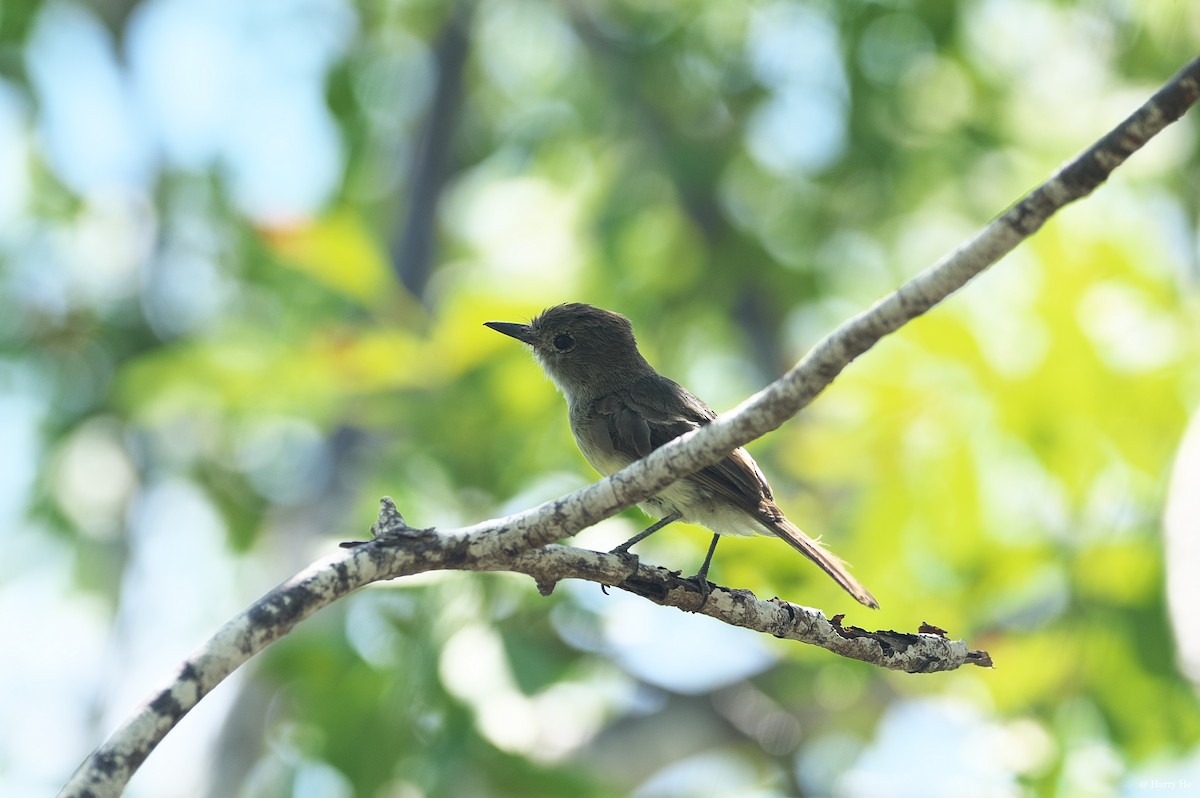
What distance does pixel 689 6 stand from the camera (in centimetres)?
1062

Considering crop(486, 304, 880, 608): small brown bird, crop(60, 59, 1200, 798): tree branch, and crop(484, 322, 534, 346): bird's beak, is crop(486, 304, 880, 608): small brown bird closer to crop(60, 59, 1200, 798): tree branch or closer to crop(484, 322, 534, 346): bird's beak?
crop(484, 322, 534, 346): bird's beak

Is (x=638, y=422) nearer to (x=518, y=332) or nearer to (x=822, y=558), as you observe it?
(x=822, y=558)

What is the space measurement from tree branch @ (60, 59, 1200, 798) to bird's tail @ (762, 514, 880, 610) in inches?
37.2

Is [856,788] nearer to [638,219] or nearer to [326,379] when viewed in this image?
[326,379]

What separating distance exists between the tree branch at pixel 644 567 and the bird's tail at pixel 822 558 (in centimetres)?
95

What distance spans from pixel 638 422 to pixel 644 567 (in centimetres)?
142

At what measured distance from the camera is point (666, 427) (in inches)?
175

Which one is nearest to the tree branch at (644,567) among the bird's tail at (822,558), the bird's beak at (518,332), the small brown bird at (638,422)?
the small brown bird at (638,422)

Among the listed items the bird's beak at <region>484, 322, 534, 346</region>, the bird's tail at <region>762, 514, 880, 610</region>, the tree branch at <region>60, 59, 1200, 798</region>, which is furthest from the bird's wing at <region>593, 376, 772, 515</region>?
the tree branch at <region>60, 59, 1200, 798</region>

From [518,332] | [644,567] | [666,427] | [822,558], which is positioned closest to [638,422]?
[666,427]

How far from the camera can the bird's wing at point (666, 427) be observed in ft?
14.0

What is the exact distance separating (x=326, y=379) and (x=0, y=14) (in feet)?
15.3

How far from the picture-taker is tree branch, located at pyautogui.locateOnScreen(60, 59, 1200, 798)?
229 centimetres

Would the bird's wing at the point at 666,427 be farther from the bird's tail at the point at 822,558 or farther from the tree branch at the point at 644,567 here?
the tree branch at the point at 644,567
